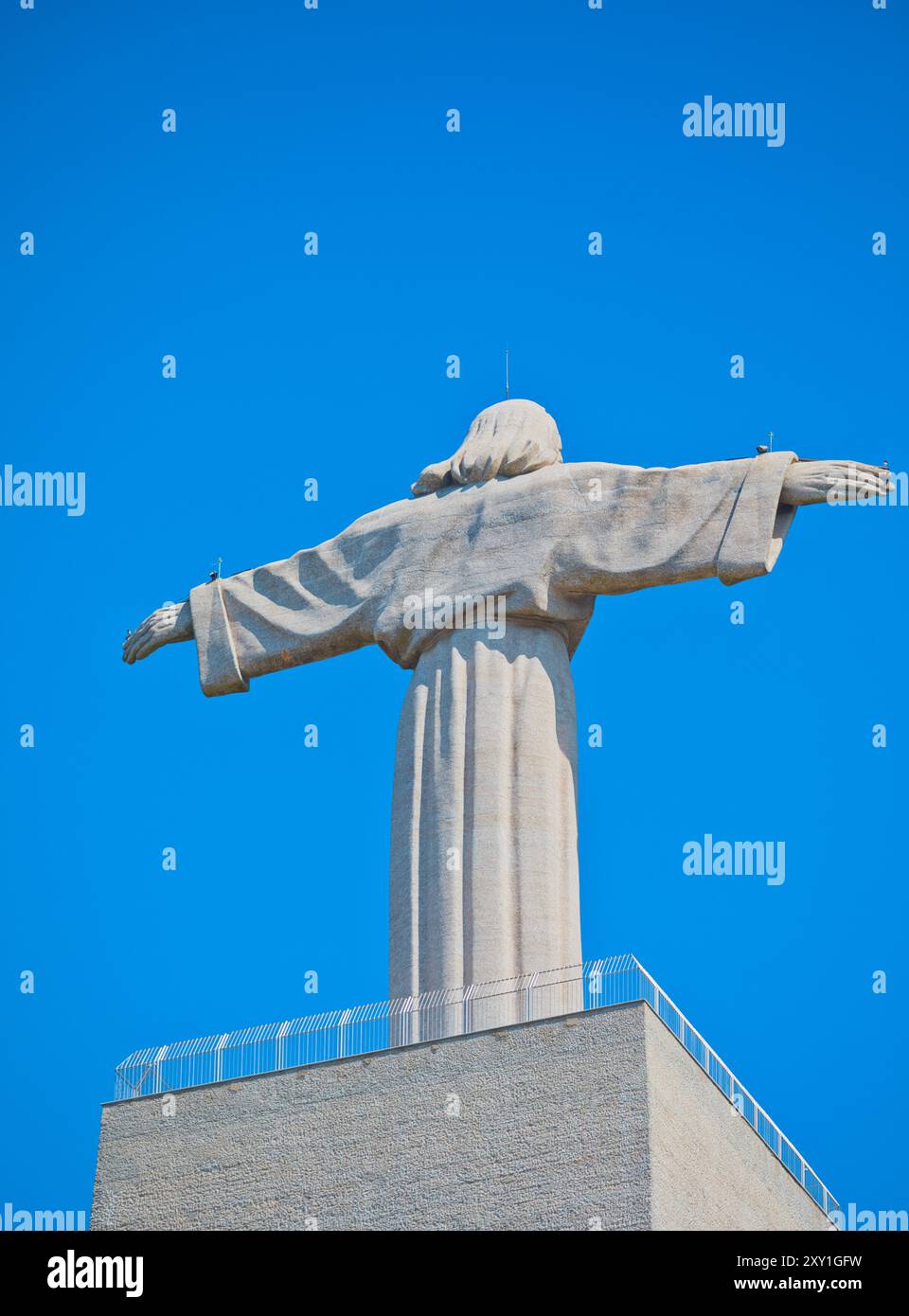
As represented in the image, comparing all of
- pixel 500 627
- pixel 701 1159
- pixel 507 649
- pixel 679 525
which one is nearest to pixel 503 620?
pixel 500 627

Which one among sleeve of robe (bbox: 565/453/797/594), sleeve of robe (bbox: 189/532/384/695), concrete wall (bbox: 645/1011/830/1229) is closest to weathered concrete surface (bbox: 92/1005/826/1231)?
concrete wall (bbox: 645/1011/830/1229)

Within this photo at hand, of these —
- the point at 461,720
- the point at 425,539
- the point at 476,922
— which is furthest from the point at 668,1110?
the point at 425,539

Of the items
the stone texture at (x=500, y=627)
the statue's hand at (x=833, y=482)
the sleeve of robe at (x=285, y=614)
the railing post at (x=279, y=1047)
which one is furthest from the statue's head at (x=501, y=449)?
the railing post at (x=279, y=1047)

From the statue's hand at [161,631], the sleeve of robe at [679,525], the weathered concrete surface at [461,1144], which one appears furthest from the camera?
the statue's hand at [161,631]

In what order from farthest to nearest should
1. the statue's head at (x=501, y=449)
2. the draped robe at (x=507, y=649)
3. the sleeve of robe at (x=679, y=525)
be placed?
the statue's head at (x=501, y=449) < the sleeve of robe at (x=679, y=525) < the draped robe at (x=507, y=649)

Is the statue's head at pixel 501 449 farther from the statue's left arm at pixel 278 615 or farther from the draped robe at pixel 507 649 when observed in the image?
the statue's left arm at pixel 278 615
